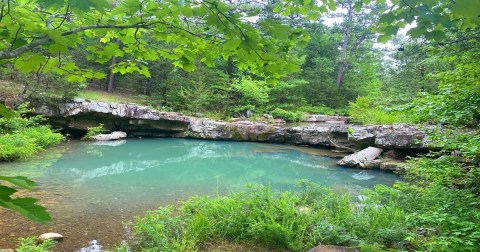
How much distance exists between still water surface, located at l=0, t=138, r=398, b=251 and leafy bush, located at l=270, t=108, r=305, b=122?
16.9 feet

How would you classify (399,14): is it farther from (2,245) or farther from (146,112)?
(146,112)

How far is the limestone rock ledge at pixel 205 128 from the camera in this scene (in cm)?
1011

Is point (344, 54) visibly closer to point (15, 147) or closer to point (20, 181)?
point (15, 147)

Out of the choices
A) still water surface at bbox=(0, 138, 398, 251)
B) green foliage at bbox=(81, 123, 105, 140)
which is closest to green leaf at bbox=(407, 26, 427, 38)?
still water surface at bbox=(0, 138, 398, 251)

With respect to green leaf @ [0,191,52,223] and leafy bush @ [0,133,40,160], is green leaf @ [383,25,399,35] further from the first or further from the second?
leafy bush @ [0,133,40,160]

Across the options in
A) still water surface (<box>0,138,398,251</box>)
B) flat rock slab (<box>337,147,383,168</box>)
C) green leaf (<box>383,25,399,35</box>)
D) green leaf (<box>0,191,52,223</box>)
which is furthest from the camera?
flat rock slab (<box>337,147,383,168</box>)

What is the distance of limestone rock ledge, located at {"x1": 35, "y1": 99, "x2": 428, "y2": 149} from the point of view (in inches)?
398

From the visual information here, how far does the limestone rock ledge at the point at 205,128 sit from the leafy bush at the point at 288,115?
4034mm

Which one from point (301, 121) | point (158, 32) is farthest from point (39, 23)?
point (301, 121)

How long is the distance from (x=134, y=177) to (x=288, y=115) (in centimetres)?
1236

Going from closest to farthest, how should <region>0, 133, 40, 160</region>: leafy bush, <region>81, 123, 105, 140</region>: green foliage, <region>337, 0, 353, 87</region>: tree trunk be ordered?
<region>0, 133, 40, 160</region>: leafy bush
<region>81, 123, 105, 140</region>: green foliage
<region>337, 0, 353, 87</region>: tree trunk

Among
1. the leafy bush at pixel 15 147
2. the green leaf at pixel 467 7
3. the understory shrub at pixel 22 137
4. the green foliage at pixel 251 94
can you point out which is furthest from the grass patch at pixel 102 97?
the green leaf at pixel 467 7

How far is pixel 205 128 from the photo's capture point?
14.1m

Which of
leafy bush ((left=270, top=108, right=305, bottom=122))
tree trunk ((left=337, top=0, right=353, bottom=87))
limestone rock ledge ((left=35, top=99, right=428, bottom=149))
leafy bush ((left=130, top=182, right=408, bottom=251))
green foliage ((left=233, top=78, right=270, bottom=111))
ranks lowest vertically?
leafy bush ((left=130, top=182, right=408, bottom=251))
